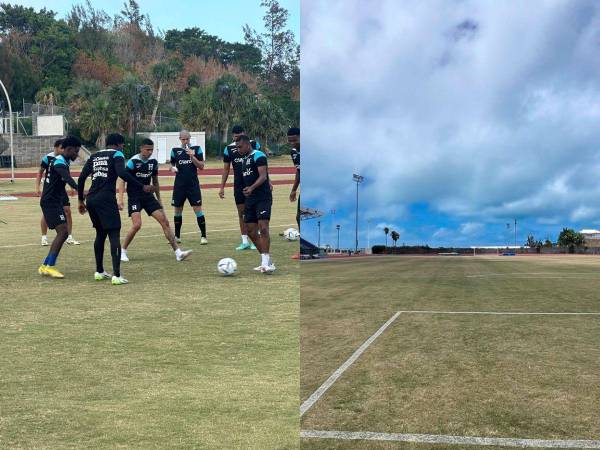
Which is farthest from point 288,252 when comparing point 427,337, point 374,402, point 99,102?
point 99,102

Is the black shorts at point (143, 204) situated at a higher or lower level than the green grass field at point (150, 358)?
higher

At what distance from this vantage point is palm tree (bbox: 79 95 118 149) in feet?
120

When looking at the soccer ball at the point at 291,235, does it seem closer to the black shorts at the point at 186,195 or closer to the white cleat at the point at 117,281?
the black shorts at the point at 186,195

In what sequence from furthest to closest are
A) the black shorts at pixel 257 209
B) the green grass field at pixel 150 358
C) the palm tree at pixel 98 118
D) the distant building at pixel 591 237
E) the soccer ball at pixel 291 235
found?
the distant building at pixel 591 237 → the palm tree at pixel 98 118 → the soccer ball at pixel 291 235 → the black shorts at pixel 257 209 → the green grass field at pixel 150 358

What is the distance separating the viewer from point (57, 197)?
9.48 m

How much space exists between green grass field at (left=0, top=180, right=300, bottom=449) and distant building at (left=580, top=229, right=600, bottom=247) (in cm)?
8711

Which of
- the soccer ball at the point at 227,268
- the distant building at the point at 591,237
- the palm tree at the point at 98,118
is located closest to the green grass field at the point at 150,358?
the soccer ball at the point at 227,268

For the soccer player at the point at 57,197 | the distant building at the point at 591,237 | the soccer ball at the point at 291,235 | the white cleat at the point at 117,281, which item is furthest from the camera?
the distant building at the point at 591,237

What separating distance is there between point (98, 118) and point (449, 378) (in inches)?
1399

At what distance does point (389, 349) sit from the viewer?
7039mm

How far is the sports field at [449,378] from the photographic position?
414 centimetres

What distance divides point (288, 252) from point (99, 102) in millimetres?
31811

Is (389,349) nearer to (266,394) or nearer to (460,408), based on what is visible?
(460,408)

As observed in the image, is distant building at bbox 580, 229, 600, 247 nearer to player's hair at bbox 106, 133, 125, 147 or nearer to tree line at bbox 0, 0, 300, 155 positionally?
tree line at bbox 0, 0, 300, 155
